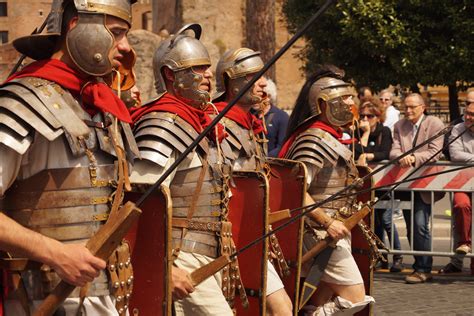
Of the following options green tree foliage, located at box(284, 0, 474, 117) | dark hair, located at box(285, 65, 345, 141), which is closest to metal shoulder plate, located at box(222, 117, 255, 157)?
dark hair, located at box(285, 65, 345, 141)

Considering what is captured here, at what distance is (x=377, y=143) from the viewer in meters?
11.4

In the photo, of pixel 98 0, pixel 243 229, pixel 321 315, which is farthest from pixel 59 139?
pixel 321 315

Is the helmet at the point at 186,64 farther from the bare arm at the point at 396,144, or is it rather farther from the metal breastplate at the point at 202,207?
the bare arm at the point at 396,144

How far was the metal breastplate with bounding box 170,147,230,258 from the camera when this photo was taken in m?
5.46

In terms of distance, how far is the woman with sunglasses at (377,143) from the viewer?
36.8 feet

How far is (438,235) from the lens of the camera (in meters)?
12.0

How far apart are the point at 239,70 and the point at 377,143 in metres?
4.71

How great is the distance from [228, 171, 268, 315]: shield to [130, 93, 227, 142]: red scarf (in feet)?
2.24

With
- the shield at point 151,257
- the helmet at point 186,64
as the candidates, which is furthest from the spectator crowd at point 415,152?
the shield at point 151,257

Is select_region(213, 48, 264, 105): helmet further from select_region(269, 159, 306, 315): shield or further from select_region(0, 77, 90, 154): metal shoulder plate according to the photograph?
select_region(0, 77, 90, 154): metal shoulder plate


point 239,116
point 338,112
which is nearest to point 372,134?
Answer: point 338,112

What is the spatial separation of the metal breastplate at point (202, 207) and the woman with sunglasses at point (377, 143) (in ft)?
18.7

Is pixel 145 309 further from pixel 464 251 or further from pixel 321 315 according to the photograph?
pixel 464 251

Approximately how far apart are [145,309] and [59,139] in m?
1.22
